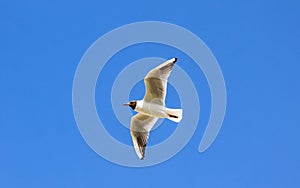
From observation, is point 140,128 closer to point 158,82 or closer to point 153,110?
point 153,110

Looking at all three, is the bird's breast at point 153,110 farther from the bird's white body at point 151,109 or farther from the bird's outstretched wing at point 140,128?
the bird's outstretched wing at point 140,128

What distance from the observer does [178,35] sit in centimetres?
930

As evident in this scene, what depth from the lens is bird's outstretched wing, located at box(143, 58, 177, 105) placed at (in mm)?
8953

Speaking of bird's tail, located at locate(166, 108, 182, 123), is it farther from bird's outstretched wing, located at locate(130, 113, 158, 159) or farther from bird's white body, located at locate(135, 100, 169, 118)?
bird's outstretched wing, located at locate(130, 113, 158, 159)

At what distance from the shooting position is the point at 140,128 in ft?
31.9

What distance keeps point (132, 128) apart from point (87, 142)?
991 millimetres

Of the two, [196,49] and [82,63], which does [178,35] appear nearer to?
[196,49]

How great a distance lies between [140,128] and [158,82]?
1089 mm

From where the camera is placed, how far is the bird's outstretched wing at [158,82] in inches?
352

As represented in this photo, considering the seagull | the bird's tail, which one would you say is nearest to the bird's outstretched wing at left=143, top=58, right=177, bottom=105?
the seagull

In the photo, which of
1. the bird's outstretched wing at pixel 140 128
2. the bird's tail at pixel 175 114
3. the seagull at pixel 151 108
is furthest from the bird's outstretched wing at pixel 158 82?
the bird's outstretched wing at pixel 140 128

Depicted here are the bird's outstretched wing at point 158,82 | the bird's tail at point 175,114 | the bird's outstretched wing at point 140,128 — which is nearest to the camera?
the bird's outstretched wing at point 158,82

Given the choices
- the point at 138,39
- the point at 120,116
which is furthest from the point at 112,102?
the point at 138,39

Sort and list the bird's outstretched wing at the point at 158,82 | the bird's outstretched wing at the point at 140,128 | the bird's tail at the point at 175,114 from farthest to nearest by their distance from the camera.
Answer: the bird's outstretched wing at the point at 140,128 < the bird's tail at the point at 175,114 < the bird's outstretched wing at the point at 158,82
